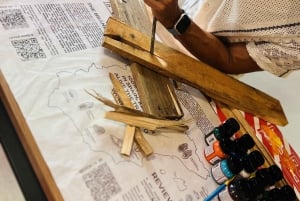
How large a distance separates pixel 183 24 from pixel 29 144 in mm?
383

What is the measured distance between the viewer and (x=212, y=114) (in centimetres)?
76

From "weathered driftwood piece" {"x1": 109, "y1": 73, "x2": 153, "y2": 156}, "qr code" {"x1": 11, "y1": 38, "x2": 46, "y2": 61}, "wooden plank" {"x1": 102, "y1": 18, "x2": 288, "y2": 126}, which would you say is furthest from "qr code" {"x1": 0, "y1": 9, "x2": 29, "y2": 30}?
"weathered driftwood piece" {"x1": 109, "y1": 73, "x2": 153, "y2": 156}

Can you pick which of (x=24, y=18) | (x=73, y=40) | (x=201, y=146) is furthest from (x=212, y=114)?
(x=24, y=18)

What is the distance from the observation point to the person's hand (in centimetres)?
68

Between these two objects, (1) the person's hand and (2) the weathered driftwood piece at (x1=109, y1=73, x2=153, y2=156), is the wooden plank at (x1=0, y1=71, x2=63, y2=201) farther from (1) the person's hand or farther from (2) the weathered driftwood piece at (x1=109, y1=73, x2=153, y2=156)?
(1) the person's hand

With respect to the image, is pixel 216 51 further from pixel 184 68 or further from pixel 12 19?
pixel 12 19

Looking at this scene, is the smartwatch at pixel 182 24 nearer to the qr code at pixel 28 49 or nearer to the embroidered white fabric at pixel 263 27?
the embroidered white fabric at pixel 263 27

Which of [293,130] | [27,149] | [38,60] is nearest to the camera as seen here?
[27,149]

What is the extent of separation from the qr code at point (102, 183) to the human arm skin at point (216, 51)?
1.08ft

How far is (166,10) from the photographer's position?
685 mm

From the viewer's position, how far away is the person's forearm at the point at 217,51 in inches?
29.9

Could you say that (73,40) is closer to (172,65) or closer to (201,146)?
(172,65)

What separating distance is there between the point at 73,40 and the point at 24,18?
0.35ft

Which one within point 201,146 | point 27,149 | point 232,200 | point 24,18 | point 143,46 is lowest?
point 232,200
